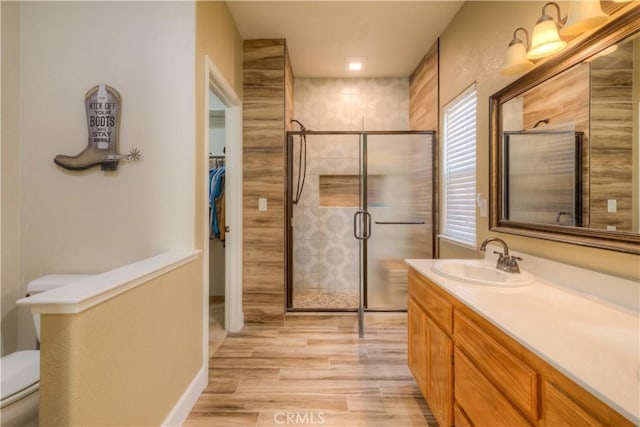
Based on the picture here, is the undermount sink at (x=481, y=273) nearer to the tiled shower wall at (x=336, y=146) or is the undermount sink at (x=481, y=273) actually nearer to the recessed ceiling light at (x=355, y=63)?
the tiled shower wall at (x=336, y=146)

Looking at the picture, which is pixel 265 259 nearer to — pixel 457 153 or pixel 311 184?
pixel 311 184

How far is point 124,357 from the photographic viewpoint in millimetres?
1119

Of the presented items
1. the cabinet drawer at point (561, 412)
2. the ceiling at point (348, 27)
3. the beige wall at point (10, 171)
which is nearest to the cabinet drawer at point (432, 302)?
the cabinet drawer at point (561, 412)

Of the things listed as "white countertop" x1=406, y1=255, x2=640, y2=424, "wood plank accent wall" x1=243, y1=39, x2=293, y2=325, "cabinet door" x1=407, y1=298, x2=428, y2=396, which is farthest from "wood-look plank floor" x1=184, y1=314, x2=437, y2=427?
"white countertop" x1=406, y1=255, x2=640, y2=424

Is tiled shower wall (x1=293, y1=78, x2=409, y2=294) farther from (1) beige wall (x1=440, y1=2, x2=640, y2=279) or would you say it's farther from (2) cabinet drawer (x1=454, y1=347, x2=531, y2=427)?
(2) cabinet drawer (x1=454, y1=347, x2=531, y2=427)

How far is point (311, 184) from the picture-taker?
11.6ft

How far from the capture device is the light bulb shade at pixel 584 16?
3.46 ft

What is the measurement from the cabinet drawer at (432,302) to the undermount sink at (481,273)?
122 mm

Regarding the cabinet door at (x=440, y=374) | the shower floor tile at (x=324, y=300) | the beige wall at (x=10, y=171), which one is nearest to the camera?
the cabinet door at (x=440, y=374)

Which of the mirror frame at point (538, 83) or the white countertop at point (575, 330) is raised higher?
the mirror frame at point (538, 83)

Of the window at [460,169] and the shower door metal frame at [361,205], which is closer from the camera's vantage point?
the window at [460,169]

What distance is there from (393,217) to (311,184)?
110cm

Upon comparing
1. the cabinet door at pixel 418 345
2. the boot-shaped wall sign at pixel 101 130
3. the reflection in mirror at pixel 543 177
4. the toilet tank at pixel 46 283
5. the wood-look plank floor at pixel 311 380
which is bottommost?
the wood-look plank floor at pixel 311 380

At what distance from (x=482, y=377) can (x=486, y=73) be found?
6.14 feet
